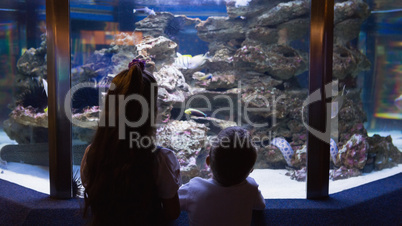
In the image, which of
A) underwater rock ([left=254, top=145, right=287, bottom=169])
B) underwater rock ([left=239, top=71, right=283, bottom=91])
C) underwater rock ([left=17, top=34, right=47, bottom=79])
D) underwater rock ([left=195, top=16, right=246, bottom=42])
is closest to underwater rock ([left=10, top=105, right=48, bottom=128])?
underwater rock ([left=17, top=34, right=47, bottom=79])

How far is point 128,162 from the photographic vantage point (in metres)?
1.06

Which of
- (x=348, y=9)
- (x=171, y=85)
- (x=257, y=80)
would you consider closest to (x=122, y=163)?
(x=171, y=85)

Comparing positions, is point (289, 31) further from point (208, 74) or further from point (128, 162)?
point (128, 162)

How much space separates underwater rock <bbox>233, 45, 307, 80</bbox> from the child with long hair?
3418 millimetres

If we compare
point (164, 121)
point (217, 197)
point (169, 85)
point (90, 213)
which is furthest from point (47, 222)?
point (169, 85)

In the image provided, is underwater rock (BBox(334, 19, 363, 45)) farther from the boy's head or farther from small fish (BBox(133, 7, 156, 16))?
the boy's head

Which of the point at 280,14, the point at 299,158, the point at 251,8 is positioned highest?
the point at 251,8

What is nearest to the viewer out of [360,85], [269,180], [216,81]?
[269,180]

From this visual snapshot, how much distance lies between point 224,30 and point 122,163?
13.4 ft

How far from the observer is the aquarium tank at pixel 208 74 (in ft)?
10.3

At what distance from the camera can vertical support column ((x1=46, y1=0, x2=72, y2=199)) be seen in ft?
6.57

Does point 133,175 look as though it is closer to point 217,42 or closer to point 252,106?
point 252,106

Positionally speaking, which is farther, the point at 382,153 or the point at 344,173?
the point at 382,153

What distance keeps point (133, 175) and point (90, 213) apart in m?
0.40
